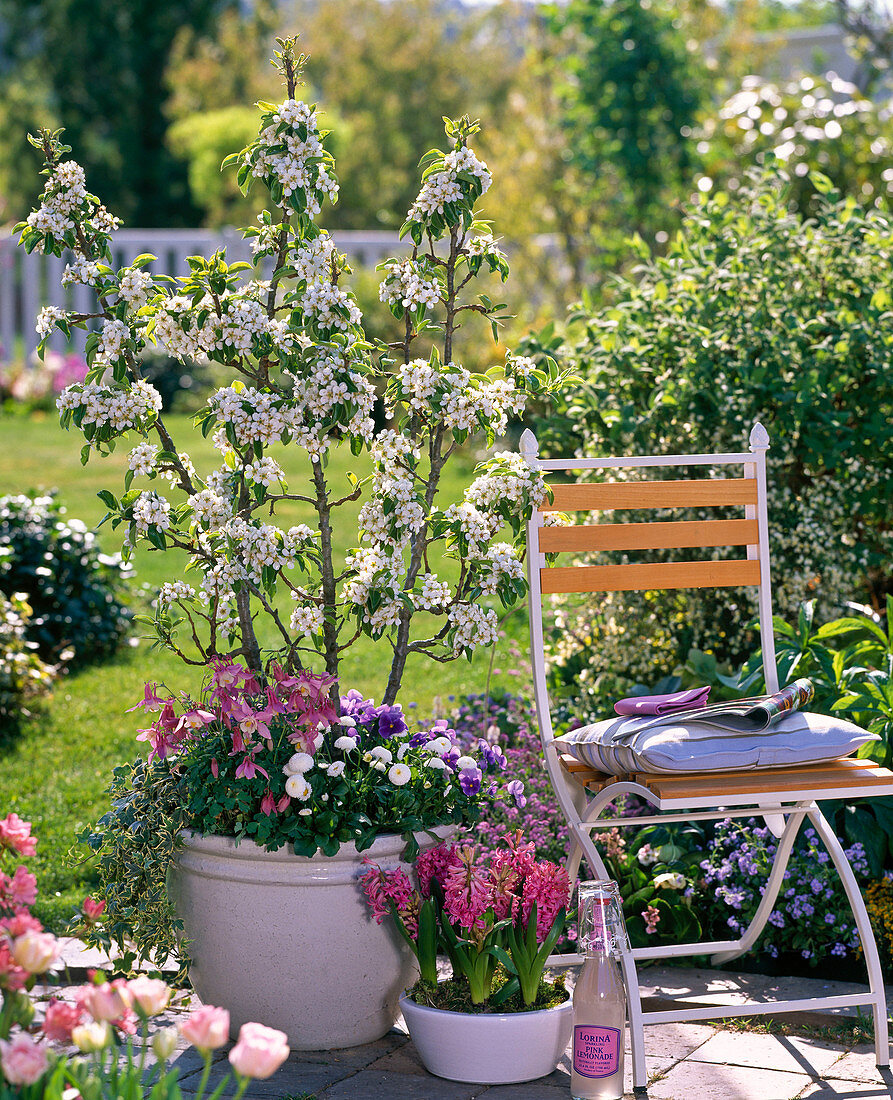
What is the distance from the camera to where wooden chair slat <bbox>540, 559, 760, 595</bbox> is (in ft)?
9.09

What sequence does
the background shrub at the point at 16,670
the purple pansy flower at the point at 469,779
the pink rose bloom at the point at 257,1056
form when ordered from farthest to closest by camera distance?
the background shrub at the point at 16,670, the purple pansy flower at the point at 469,779, the pink rose bloom at the point at 257,1056

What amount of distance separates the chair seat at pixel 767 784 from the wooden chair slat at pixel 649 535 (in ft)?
1.67

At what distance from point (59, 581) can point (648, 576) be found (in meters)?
2.84

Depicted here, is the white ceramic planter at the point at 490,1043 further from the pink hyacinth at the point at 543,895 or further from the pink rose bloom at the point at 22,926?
the pink rose bloom at the point at 22,926

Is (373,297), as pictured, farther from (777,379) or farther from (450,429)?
(450,429)

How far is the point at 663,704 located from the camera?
267 centimetres

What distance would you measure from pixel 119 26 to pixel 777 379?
17295 mm

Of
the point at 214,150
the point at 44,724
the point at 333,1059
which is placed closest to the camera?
the point at 333,1059

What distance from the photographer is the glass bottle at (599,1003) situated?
2.26m

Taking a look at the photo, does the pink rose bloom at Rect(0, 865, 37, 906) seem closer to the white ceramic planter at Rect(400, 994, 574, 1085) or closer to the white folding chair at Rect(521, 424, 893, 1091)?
the white ceramic planter at Rect(400, 994, 574, 1085)

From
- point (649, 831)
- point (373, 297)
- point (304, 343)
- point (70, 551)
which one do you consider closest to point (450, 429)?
point (304, 343)

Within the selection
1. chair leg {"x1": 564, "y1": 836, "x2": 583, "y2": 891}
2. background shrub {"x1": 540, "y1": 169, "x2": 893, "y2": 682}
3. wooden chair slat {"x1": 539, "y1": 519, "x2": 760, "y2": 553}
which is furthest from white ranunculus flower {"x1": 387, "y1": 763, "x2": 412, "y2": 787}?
background shrub {"x1": 540, "y1": 169, "x2": 893, "y2": 682}

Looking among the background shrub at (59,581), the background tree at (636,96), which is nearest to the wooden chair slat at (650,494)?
the background shrub at (59,581)

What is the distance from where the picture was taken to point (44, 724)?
14.1 ft
